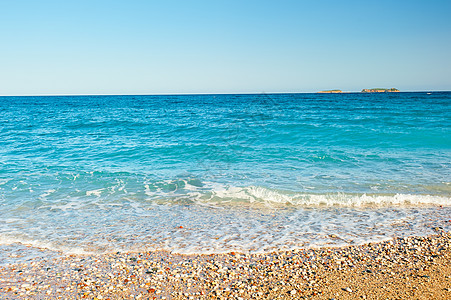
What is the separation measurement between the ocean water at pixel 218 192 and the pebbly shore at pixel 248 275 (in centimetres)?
44

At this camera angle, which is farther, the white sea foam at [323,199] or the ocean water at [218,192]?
the white sea foam at [323,199]

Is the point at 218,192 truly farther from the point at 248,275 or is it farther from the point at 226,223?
the point at 248,275

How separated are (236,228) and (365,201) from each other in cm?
396

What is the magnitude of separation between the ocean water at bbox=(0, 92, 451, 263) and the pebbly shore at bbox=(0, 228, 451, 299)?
440 millimetres

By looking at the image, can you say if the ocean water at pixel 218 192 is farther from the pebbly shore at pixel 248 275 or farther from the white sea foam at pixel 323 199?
the pebbly shore at pixel 248 275

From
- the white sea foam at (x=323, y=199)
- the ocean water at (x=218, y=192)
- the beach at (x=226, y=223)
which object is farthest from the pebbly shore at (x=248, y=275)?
the white sea foam at (x=323, y=199)

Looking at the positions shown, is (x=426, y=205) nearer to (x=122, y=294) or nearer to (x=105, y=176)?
(x=122, y=294)

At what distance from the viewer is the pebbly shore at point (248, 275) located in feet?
12.9

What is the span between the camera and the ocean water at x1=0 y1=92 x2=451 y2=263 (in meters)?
5.88

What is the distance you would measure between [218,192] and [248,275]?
4.69 m

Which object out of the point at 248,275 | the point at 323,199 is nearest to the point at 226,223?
the point at 248,275

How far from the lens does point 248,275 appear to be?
14.4ft

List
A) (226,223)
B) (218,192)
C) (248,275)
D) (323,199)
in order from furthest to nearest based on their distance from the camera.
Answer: (218,192)
(323,199)
(226,223)
(248,275)

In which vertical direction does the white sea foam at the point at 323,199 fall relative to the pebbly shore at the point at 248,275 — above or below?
below
